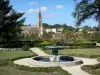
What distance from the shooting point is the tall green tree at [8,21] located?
3775cm

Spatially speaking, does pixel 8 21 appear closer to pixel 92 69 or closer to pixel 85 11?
pixel 85 11

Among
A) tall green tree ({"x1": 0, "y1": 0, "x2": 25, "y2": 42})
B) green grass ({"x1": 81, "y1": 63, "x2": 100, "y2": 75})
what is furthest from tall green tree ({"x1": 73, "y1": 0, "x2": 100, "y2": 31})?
green grass ({"x1": 81, "y1": 63, "x2": 100, "y2": 75})

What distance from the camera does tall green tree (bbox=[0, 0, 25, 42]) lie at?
3775 cm

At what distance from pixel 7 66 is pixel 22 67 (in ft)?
6.04

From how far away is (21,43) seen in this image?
132ft

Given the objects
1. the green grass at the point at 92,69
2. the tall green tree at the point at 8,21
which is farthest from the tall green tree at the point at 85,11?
the green grass at the point at 92,69

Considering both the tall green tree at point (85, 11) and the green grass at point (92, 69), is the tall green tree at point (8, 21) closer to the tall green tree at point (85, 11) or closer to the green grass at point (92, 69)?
the tall green tree at point (85, 11)

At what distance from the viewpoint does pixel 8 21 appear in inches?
1518

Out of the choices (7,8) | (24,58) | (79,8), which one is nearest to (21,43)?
(7,8)

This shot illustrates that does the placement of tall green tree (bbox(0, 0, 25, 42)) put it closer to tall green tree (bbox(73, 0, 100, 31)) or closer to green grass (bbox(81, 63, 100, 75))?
tall green tree (bbox(73, 0, 100, 31))

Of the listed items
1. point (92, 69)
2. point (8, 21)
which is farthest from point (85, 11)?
point (92, 69)

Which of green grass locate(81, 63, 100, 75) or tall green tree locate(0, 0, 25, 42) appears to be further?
tall green tree locate(0, 0, 25, 42)

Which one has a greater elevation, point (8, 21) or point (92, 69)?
point (8, 21)

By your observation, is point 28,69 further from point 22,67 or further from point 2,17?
point 2,17
